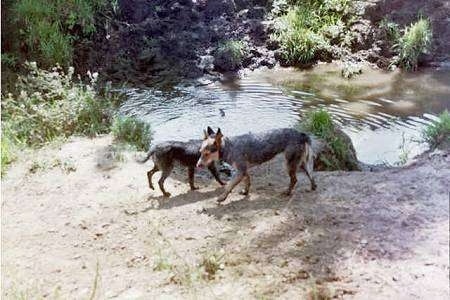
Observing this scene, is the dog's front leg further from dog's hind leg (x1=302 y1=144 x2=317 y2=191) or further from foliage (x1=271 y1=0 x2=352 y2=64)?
foliage (x1=271 y1=0 x2=352 y2=64)

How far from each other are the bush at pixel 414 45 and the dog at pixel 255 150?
610 cm

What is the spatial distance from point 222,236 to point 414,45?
24.5 feet

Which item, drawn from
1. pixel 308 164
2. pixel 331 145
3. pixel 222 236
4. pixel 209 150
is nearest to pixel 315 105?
pixel 331 145

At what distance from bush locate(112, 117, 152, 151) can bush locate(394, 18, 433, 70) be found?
17.9 feet

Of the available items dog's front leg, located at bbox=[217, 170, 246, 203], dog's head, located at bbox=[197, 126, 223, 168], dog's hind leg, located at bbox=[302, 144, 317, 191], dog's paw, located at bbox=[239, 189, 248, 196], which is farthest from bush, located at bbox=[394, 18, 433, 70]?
dog's head, located at bbox=[197, 126, 223, 168]

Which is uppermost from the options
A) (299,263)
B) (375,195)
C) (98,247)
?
(375,195)

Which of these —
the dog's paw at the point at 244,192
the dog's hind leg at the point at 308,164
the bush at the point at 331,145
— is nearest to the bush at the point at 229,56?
the bush at the point at 331,145

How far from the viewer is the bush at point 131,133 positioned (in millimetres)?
7240

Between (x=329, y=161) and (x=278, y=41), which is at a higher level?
(x=278, y=41)

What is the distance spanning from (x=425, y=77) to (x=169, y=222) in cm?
683

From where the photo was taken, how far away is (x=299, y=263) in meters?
3.74

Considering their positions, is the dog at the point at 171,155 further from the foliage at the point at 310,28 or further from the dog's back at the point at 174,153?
the foliage at the point at 310,28

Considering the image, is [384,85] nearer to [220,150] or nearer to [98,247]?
[220,150]

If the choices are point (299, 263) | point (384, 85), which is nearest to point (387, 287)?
point (299, 263)
